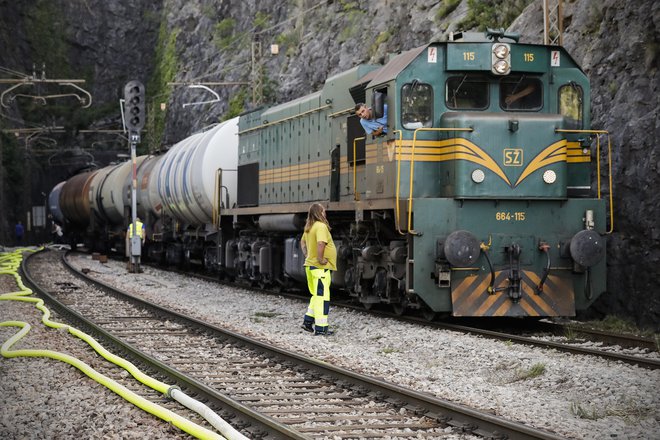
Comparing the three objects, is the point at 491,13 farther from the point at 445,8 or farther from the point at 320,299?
the point at 320,299

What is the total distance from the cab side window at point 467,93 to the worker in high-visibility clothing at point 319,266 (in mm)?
2235

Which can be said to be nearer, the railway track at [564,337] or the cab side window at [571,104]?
the railway track at [564,337]

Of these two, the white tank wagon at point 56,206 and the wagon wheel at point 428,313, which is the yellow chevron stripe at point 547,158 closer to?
the wagon wheel at point 428,313

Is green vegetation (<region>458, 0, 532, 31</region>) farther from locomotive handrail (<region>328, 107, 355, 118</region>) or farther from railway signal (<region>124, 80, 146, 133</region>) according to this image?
railway signal (<region>124, 80, 146, 133</region>)

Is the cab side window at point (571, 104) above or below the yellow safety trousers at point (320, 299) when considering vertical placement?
above

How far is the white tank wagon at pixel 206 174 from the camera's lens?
Answer: 66.9 feet

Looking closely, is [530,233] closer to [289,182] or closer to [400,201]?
[400,201]

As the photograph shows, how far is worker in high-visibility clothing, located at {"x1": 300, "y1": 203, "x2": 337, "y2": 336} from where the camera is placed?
450 inches

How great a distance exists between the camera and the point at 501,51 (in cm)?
1160

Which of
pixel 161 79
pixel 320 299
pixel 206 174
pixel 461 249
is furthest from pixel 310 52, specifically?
pixel 161 79

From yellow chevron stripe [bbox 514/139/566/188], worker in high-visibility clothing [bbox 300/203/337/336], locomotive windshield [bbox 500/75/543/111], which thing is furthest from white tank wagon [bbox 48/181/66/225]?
yellow chevron stripe [bbox 514/139/566/188]

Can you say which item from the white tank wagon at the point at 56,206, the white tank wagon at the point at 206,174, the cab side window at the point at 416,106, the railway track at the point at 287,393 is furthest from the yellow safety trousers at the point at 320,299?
the white tank wagon at the point at 56,206

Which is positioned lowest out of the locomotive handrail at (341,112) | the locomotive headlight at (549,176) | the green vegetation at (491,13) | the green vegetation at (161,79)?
the locomotive headlight at (549,176)

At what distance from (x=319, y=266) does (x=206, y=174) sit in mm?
9382
